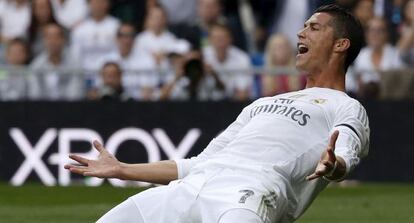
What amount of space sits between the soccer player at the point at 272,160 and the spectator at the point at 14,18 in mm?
11948

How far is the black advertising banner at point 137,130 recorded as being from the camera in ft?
Result: 56.4

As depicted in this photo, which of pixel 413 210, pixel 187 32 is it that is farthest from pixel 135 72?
pixel 413 210

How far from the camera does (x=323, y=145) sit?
7258mm

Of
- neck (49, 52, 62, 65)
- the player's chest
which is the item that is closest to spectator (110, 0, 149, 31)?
neck (49, 52, 62, 65)

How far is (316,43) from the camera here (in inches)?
300

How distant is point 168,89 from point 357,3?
3601 mm

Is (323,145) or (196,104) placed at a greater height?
(323,145)

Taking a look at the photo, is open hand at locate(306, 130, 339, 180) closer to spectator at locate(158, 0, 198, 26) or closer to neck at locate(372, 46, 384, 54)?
neck at locate(372, 46, 384, 54)

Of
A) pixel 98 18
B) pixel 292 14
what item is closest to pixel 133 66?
pixel 98 18

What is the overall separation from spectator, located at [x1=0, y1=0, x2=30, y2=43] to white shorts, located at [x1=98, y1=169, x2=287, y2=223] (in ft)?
40.3

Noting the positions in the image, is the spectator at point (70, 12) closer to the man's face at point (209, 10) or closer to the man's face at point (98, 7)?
the man's face at point (98, 7)

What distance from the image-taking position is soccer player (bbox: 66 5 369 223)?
6922 millimetres

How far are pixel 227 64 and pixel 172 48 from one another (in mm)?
926

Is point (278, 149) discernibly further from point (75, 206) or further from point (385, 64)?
point (385, 64)
